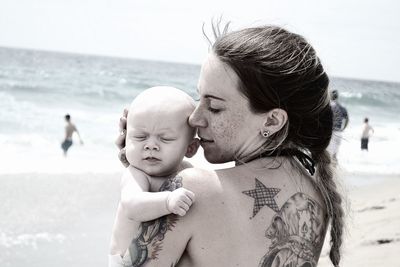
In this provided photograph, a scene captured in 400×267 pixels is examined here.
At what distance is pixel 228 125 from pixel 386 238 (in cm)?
549

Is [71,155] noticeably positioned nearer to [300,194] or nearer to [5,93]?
[300,194]

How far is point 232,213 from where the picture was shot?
1871 mm

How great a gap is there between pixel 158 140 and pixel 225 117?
378 mm

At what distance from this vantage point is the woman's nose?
2.12 metres

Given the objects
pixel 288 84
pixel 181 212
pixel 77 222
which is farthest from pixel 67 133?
pixel 181 212

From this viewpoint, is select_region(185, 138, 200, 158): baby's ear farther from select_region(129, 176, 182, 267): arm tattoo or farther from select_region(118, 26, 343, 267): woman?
select_region(129, 176, 182, 267): arm tattoo

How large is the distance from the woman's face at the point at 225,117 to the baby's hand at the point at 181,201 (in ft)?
1.05

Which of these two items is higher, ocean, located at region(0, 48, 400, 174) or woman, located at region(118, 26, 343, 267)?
woman, located at region(118, 26, 343, 267)

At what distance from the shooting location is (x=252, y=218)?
1912mm

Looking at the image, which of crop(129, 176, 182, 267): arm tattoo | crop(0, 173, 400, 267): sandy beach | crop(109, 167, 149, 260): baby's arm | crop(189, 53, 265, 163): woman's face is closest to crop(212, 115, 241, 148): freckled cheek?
crop(189, 53, 265, 163): woman's face

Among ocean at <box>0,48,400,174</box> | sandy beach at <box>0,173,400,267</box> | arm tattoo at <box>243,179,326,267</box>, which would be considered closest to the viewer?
arm tattoo at <box>243,179,326,267</box>

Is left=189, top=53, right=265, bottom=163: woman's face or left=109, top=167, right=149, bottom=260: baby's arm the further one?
left=109, top=167, right=149, bottom=260: baby's arm

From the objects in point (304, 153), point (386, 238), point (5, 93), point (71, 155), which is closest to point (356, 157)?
point (71, 155)

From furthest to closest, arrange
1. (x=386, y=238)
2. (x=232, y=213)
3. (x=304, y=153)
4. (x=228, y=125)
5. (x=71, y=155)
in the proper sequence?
(x=71, y=155), (x=386, y=238), (x=304, y=153), (x=228, y=125), (x=232, y=213)
